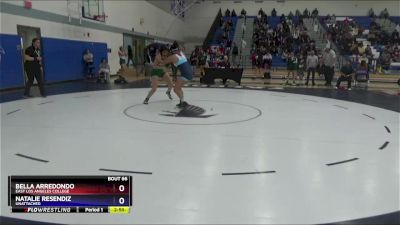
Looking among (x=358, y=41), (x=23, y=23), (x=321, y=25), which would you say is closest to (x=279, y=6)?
(x=321, y=25)

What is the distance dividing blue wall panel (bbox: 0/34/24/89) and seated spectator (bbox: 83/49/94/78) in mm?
4333

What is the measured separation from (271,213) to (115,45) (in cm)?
1893

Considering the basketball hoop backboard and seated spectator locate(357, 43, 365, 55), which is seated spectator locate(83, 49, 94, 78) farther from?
seated spectator locate(357, 43, 365, 55)

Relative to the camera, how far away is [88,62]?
55.5ft

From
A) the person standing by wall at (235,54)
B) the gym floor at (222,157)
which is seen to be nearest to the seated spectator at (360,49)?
the person standing by wall at (235,54)

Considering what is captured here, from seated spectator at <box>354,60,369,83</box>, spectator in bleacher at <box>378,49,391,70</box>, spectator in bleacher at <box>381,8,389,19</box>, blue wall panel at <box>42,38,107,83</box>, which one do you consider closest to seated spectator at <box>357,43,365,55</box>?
spectator in bleacher at <box>378,49,391,70</box>

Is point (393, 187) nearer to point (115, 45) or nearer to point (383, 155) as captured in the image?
point (383, 155)

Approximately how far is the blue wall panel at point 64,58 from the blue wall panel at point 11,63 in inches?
65.1

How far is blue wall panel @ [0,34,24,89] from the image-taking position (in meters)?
11.8

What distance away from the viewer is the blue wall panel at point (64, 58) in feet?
47.4

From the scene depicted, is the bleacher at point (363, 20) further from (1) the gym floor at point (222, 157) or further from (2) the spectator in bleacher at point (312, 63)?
(1) the gym floor at point (222, 157)

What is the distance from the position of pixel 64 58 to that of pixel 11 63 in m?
3.41
